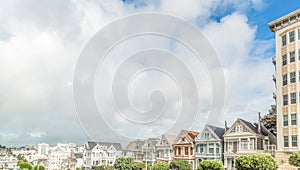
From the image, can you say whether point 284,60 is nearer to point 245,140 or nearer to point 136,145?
point 245,140

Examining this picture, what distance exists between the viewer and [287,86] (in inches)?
1331

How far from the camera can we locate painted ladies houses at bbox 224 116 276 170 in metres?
39.8

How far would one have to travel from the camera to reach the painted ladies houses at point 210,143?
44.9 meters

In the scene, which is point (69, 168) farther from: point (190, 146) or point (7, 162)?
point (190, 146)

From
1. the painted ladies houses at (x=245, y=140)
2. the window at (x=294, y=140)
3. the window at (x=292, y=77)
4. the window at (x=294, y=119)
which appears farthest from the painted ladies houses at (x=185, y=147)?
the window at (x=292, y=77)

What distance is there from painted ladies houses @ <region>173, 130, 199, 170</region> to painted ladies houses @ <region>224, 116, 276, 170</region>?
22.4 ft

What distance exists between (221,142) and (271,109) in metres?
10.4

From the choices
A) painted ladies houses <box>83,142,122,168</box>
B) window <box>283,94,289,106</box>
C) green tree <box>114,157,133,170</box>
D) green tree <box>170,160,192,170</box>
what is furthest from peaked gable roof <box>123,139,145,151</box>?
window <box>283,94,289,106</box>

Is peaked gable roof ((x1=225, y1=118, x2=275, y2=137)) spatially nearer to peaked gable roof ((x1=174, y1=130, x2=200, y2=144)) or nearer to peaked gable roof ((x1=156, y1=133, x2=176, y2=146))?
peaked gable roof ((x1=174, y1=130, x2=200, y2=144))

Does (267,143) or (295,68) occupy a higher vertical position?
(295,68)

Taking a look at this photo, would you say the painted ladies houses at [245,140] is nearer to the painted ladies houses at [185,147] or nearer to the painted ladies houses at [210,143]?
the painted ladies houses at [210,143]

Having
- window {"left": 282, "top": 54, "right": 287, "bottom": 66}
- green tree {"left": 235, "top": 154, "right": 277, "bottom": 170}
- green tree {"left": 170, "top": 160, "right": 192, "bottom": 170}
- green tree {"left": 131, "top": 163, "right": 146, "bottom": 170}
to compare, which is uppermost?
window {"left": 282, "top": 54, "right": 287, "bottom": 66}

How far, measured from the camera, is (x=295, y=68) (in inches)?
1299

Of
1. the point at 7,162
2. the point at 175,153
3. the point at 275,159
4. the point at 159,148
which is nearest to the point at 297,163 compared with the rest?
the point at 275,159
